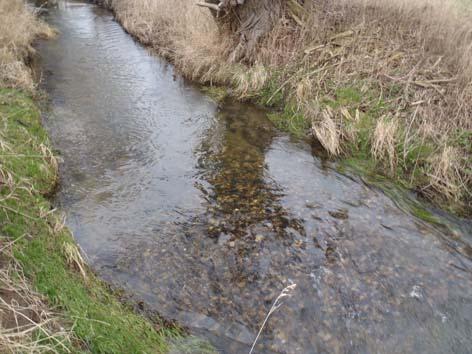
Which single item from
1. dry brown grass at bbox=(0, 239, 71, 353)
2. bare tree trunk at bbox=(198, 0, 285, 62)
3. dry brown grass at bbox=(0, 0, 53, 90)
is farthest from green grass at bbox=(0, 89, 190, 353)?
bare tree trunk at bbox=(198, 0, 285, 62)

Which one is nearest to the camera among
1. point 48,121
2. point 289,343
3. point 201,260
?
point 289,343

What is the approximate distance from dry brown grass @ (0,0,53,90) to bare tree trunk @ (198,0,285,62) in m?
4.69

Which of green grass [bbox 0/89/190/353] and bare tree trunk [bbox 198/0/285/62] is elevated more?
bare tree trunk [bbox 198/0/285/62]

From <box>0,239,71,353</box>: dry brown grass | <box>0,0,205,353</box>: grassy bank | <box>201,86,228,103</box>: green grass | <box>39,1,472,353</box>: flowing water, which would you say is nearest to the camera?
<box>0,239,71,353</box>: dry brown grass

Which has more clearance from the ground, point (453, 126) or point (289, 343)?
point (453, 126)

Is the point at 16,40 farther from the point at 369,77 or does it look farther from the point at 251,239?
the point at 251,239

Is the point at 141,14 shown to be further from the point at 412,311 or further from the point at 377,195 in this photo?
the point at 412,311

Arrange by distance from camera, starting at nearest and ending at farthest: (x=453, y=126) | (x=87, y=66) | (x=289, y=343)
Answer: (x=289, y=343) → (x=453, y=126) → (x=87, y=66)

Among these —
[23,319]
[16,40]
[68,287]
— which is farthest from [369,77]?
[16,40]

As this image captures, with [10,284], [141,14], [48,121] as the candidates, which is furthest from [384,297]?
[141,14]

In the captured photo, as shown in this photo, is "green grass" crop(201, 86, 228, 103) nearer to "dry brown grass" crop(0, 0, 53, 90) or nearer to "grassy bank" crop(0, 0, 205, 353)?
"dry brown grass" crop(0, 0, 53, 90)

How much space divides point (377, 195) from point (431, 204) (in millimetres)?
792

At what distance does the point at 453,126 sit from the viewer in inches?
286

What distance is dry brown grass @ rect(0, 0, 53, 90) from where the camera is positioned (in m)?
8.93
